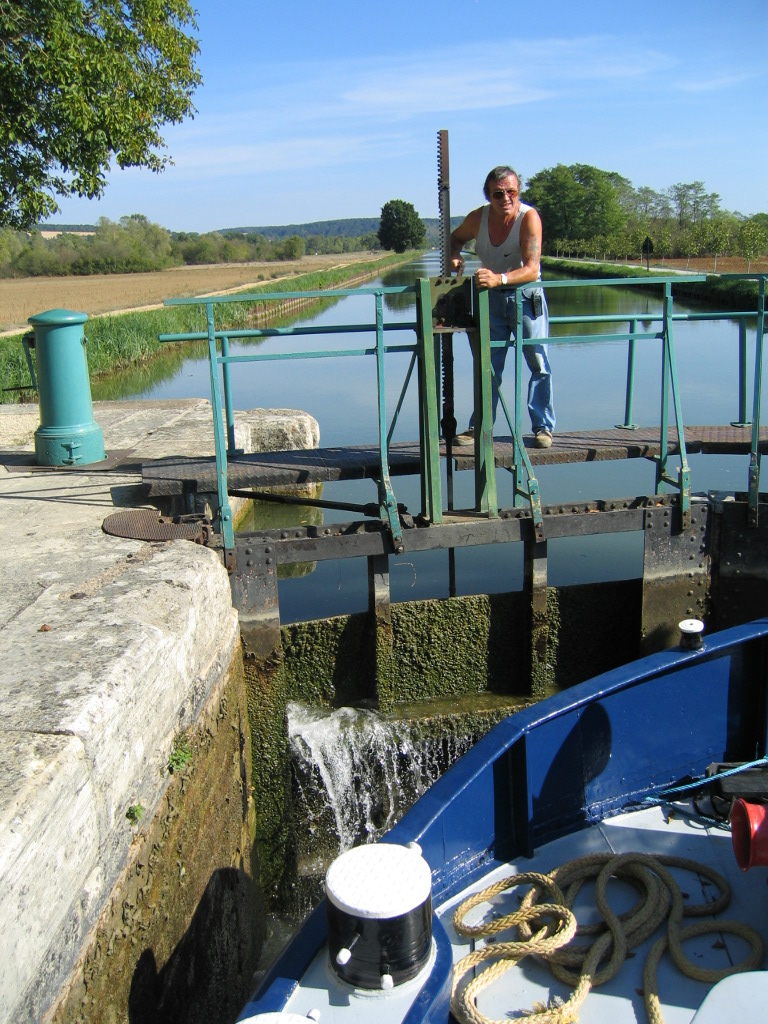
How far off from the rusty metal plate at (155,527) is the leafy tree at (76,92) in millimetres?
6580

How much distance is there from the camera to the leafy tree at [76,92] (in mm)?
9992

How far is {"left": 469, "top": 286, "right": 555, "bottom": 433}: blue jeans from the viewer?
5531 mm

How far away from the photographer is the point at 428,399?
5.04m

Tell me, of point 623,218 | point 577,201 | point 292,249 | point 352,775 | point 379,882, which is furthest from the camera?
point 292,249

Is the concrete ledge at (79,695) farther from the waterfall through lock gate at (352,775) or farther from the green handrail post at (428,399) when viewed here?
the green handrail post at (428,399)

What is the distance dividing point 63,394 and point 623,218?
271 ft

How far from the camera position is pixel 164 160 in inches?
487

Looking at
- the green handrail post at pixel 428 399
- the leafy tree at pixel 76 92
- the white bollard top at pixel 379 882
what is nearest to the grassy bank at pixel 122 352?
the leafy tree at pixel 76 92

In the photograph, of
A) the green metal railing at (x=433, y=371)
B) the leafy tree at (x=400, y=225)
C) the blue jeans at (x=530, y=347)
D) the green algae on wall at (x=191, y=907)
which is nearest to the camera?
the green algae on wall at (x=191, y=907)

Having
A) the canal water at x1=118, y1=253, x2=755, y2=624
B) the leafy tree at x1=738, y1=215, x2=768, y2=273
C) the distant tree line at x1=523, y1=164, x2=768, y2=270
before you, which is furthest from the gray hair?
the distant tree line at x1=523, y1=164, x2=768, y2=270

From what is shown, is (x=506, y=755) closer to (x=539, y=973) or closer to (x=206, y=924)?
(x=539, y=973)

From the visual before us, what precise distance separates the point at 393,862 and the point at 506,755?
3.49 ft

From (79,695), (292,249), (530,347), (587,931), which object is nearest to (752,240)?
(530,347)

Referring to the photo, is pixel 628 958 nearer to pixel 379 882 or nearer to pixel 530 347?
pixel 379 882
